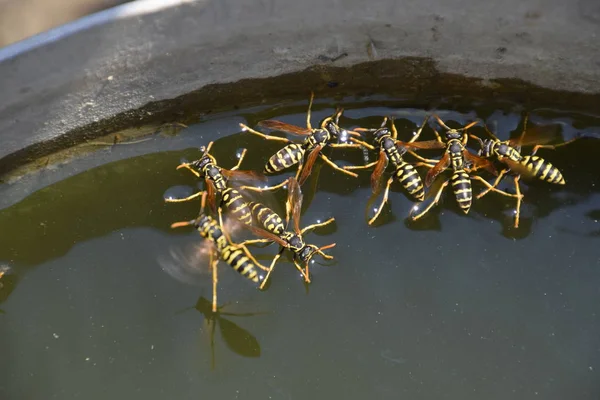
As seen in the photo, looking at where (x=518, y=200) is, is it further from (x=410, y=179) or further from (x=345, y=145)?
(x=345, y=145)

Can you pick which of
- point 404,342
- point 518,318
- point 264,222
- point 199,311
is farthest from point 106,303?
point 518,318

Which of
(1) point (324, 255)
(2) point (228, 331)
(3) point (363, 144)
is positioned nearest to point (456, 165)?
(3) point (363, 144)

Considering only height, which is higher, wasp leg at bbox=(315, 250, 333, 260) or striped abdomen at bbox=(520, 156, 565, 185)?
striped abdomen at bbox=(520, 156, 565, 185)

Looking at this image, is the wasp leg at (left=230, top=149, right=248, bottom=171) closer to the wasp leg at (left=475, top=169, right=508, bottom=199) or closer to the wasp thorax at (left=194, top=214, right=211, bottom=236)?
the wasp thorax at (left=194, top=214, right=211, bottom=236)

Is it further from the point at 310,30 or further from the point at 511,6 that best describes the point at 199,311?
the point at 511,6

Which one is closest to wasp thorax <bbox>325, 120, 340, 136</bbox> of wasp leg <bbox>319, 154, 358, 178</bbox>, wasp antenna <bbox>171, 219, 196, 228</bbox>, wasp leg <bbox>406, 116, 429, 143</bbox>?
wasp leg <bbox>319, 154, 358, 178</bbox>

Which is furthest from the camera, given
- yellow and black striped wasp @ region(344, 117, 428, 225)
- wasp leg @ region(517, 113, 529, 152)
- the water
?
wasp leg @ region(517, 113, 529, 152)
